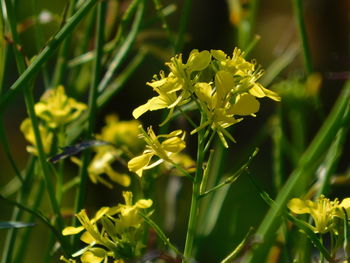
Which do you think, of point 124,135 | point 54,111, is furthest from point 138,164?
point 124,135

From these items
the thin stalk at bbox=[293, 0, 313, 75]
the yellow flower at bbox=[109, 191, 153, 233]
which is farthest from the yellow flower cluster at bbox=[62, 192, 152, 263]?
the thin stalk at bbox=[293, 0, 313, 75]

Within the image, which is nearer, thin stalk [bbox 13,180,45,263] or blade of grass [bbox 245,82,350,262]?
blade of grass [bbox 245,82,350,262]

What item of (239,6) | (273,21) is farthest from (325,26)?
(239,6)

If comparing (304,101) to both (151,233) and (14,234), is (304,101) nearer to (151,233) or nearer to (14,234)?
(151,233)

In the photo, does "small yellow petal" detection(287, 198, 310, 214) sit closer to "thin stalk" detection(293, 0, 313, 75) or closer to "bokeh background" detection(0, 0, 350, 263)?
"thin stalk" detection(293, 0, 313, 75)

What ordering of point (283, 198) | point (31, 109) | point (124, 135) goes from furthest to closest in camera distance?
point (124, 135), point (31, 109), point (283, 198)

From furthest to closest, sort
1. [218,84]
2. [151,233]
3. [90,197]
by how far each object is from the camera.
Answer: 1. [90,197]
2. [151,233]
3. [218,84]

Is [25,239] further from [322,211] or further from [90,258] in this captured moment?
[322,211]

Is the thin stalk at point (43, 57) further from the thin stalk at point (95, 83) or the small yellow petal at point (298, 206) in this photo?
the small yellow petal at point (298, 206)
